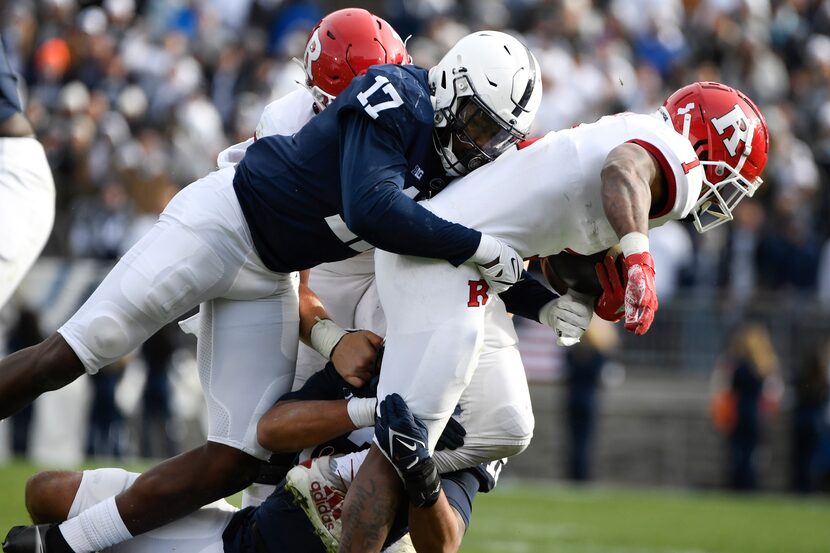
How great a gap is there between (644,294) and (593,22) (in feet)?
38.0

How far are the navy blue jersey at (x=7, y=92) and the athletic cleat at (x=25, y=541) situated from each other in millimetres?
1734

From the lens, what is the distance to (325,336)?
4.88 metres

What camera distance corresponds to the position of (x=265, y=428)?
471cm

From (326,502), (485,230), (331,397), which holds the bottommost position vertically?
(326,502)

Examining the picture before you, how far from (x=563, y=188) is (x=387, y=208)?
56 cm

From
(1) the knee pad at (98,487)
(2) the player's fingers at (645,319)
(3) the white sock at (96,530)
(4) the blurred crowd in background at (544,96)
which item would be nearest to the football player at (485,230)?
(2) the player's fingers at (645,319)

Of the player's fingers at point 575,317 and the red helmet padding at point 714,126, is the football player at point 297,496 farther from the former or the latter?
the red helmet padding at point 714,126

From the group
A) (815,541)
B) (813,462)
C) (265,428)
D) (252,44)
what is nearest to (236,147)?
(265,428)

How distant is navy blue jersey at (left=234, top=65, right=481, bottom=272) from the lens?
4.27 meters

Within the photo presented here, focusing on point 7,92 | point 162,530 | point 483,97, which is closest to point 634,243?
point 483,97

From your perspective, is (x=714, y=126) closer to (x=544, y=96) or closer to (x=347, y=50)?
(x=347, y=50)

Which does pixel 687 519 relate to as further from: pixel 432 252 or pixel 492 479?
pixel 432 252

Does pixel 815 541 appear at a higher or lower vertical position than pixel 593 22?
lower

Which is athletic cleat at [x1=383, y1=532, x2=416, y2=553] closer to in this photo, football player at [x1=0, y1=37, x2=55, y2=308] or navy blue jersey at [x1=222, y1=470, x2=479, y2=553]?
navy blue jersey at [x1=222, y1=470, x2=479, y2=553]
